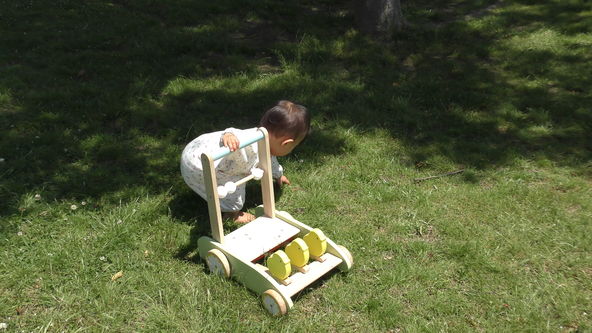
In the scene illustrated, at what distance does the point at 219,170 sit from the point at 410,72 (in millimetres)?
3682

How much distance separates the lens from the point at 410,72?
22.0ft

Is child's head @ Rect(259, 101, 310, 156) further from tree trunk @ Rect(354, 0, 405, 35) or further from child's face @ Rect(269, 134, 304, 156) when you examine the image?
tree trunk @ Rect(354, 0, 405, 35)

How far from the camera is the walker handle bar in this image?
3328 millimetres

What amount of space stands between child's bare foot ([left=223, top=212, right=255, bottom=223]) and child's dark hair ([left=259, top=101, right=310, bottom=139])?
2.49 feet

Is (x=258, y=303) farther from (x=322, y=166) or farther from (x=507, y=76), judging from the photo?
(x=507, y=76)

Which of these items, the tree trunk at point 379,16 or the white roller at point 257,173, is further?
the tree trunk at point 379,16

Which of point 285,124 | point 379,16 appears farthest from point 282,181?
point 379,16

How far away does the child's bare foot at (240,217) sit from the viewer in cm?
415

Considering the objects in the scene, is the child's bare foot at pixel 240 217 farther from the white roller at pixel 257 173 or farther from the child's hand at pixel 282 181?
the white roller at pixel 257 173

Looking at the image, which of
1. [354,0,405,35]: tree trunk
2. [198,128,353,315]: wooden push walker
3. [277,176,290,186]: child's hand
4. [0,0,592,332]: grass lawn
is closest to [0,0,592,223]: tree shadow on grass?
[0,0,592,332]: grass lawn

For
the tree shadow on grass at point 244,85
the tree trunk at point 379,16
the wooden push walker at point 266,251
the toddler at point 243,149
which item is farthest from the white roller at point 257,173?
the tree trunk at point 379,16

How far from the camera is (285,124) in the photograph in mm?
3799

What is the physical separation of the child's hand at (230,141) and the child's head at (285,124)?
1.21 feet

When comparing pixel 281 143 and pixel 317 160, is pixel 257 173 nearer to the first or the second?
pixel 281 143
